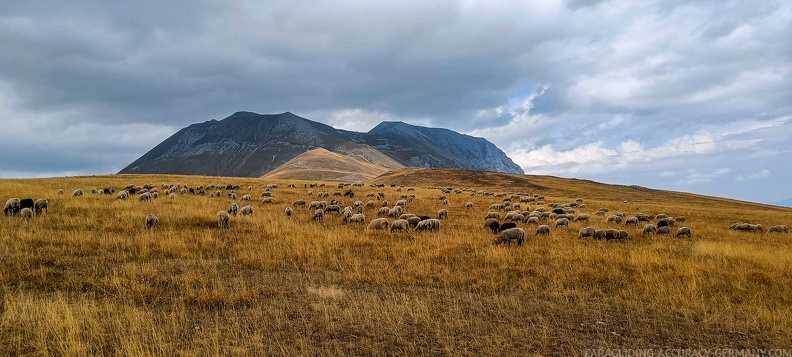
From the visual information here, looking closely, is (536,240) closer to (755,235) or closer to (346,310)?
(346,310)

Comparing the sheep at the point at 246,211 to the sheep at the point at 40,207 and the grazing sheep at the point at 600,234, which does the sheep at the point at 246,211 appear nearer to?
the sheep at the point at 40,207

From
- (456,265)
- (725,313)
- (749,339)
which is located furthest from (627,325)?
(456,265)

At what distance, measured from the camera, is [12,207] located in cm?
1961

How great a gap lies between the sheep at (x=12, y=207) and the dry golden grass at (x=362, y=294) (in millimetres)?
3576

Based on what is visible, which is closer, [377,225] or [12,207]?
[12,207]

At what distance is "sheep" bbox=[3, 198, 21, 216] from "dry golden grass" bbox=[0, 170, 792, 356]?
3576 millimetres

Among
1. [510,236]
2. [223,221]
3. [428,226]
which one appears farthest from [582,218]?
[223,221]

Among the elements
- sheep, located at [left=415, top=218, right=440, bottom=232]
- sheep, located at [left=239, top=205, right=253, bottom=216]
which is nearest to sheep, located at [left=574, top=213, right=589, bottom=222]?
sheep, located at [left=415, top=218, right=440, bottom=232]

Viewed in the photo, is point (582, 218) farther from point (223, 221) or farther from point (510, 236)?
point (223, 221)

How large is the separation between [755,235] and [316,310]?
27583mm

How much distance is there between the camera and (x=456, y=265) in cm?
1247

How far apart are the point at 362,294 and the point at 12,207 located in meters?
21.6

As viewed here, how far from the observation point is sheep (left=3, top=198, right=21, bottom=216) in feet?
63.5

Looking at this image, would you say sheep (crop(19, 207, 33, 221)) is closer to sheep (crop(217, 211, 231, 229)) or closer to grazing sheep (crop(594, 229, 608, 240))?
sheep (crop(217, 211, 231, 229))
